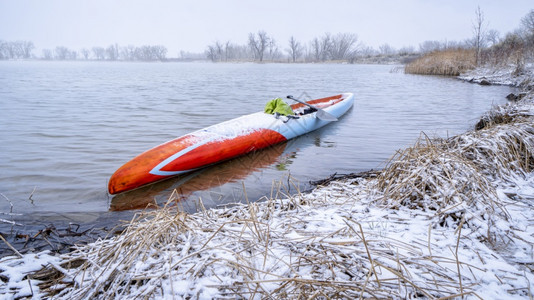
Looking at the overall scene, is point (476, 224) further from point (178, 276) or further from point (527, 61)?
point (527, 61)

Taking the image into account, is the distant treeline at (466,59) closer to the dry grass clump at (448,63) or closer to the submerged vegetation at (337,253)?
the dry grass clump at (448,63)

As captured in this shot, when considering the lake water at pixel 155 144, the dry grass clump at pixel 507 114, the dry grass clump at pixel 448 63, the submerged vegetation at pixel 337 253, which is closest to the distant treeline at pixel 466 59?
the dry grass clump at pixel 448 63

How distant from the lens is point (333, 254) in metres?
1.70

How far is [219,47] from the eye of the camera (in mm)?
86750

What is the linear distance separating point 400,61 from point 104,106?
5051 centimetres

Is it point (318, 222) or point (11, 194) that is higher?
point (318, 222)

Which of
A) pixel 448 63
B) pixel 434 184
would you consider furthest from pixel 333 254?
pixel 448 63

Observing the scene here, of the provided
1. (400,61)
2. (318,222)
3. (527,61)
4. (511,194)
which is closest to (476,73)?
(527,61)

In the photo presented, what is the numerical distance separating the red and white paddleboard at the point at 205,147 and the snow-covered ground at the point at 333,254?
201cm

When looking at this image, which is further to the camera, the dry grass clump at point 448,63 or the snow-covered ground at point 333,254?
the dry grass clump at point 448,63

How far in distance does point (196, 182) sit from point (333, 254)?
10.3 ft

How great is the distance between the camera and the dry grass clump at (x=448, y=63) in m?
21.5

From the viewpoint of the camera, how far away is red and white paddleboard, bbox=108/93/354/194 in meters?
4.15

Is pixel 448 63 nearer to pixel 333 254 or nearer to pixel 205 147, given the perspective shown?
pixel 205 147
